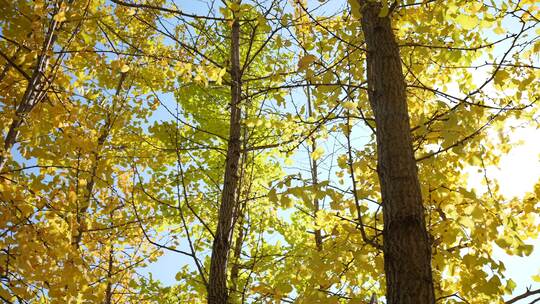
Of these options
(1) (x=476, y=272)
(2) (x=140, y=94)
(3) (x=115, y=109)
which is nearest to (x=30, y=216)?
(3) (x=115, y=109)

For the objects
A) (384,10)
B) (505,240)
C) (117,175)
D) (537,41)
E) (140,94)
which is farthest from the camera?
(117,175)

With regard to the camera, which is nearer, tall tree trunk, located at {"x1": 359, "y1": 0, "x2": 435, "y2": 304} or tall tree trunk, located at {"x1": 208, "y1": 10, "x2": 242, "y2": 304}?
tall tree trunk, located at {"x1": 359, "y1": 0, "x2": 435, "y2": 304}

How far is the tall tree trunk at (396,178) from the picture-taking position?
6.13 feet

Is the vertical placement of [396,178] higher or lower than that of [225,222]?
lower

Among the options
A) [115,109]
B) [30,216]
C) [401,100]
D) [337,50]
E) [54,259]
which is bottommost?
[54,259]

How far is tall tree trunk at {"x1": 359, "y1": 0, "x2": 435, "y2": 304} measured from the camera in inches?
73.6

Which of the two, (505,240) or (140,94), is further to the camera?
(140,94)

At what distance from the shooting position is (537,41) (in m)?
3.06

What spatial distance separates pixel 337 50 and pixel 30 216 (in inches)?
117

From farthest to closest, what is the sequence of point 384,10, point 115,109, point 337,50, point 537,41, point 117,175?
point 117,175 < point 115,109 < point 337,50 < point 537,41 < point 384,10

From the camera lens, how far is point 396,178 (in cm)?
212

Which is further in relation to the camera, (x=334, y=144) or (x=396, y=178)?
(x=334, y=144)

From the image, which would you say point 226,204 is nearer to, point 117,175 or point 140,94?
point 140,94

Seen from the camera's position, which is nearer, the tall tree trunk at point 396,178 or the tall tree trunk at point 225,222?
the tall tree trunk at point 396,178
